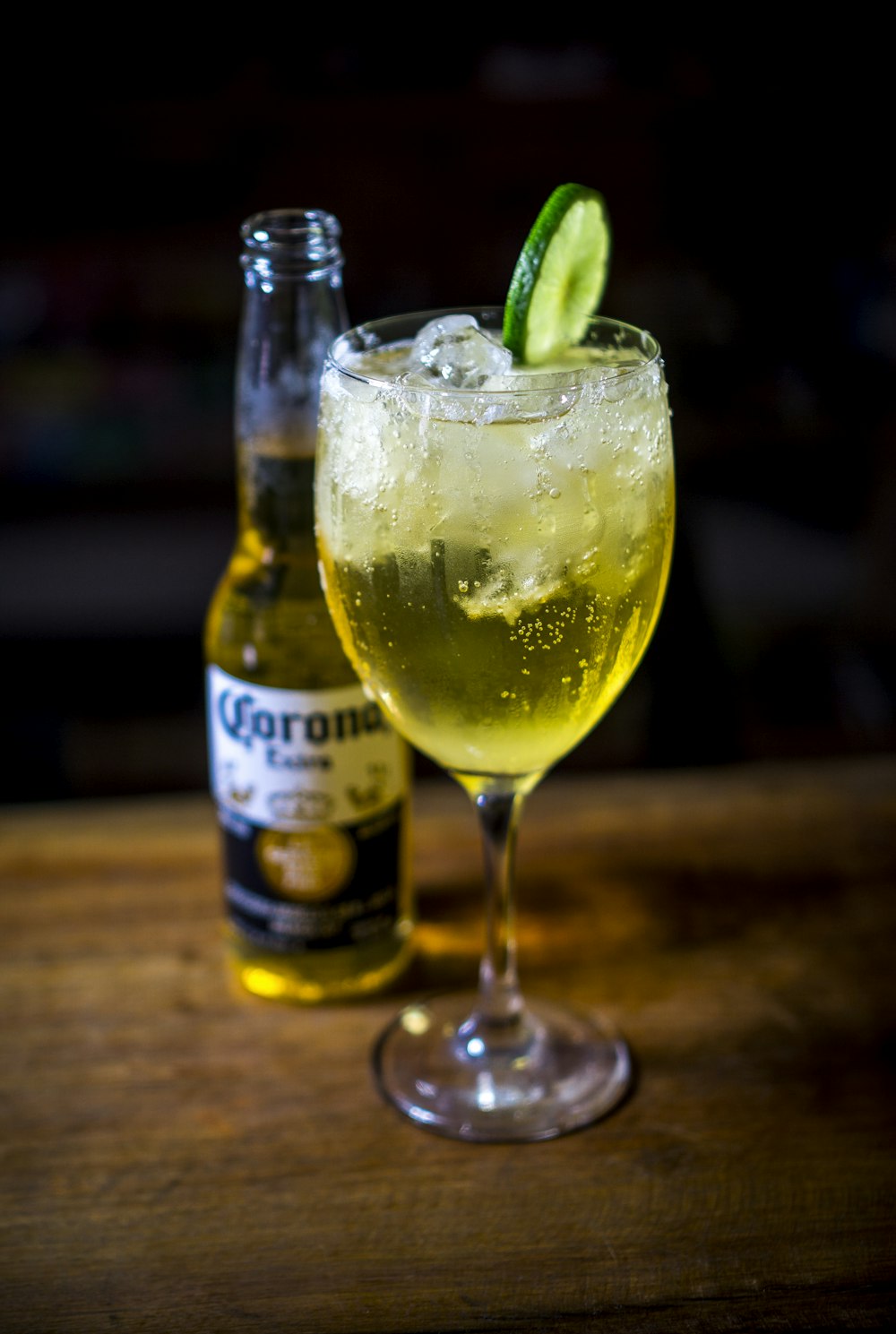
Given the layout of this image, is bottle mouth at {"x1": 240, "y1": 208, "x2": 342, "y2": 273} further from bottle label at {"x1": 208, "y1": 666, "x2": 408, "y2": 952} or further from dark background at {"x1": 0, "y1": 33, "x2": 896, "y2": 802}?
dark background at {"x1": 0, "y1": 33, "x2": 896, "y2": 802}

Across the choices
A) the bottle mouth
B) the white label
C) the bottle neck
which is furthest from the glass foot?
the bottle mouth

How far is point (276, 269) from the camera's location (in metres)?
0.79

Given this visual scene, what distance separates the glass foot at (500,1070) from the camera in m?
0.73

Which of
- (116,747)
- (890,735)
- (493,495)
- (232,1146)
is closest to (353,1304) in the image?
(232,1146)

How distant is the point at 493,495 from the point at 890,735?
5.08 ft

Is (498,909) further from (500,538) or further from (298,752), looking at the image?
(500,538)

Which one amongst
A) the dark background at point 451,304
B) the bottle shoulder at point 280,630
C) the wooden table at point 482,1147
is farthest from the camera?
the dark background at point 451,304

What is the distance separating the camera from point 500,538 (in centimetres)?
63

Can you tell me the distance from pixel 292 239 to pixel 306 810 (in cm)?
33

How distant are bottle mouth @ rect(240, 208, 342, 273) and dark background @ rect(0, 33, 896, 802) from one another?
993 millimetres

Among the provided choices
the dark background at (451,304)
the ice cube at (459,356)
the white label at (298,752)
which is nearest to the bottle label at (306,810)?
the white label at (298,752)

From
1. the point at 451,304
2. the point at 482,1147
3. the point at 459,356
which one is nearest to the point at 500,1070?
the point at 482,1147

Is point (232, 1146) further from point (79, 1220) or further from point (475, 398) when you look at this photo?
point (475, 398)

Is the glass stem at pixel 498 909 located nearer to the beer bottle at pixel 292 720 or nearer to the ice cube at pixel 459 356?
the beer bottle at pixel 292 720
